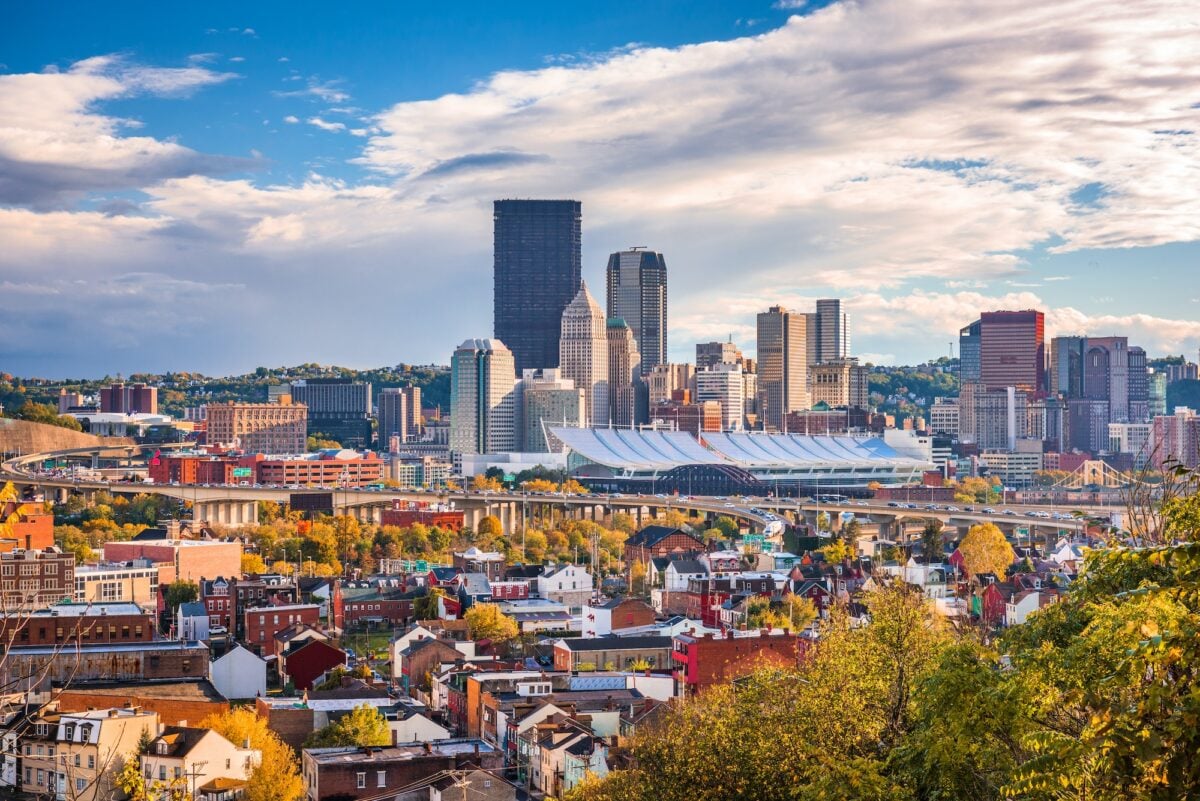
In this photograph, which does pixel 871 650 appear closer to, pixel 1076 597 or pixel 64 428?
pixel 1076 597

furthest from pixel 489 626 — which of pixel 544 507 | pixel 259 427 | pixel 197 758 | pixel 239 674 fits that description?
pixel 259 427

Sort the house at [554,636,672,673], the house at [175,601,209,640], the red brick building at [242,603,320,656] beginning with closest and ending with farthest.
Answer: the house at [554,636,672,673] → the red brick building at [242,603,320,656] → the house at [175,601,209,640]

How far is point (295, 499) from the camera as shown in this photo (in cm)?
10850

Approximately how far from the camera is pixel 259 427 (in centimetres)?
19475

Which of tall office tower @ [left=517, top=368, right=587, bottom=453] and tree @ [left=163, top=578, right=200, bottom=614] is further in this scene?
tall office tower @ [left=517, top=368, right=587, bottom=453]

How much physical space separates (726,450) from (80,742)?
129 metres

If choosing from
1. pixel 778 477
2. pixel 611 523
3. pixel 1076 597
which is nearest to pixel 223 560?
pixel 611 523

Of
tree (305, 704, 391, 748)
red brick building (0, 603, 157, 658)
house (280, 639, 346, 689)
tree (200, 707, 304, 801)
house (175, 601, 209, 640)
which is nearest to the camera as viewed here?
tree (200, 707, 304, 801)

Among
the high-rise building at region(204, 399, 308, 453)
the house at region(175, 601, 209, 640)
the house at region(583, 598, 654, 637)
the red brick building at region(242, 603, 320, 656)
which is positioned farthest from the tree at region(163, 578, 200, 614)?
the high-rise building at region(204, 399, 308, 453)

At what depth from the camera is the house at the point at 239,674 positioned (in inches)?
1671

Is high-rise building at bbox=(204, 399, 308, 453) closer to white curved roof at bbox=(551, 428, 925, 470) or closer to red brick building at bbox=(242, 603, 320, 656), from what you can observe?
white curved roof at bbox=(551, 428, 925, 470)

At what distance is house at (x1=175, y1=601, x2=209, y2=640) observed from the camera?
51.8m

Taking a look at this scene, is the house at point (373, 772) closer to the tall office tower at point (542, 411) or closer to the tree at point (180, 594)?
the tree at point (180, 594)

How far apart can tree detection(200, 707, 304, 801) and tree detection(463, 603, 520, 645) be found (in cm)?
1710
